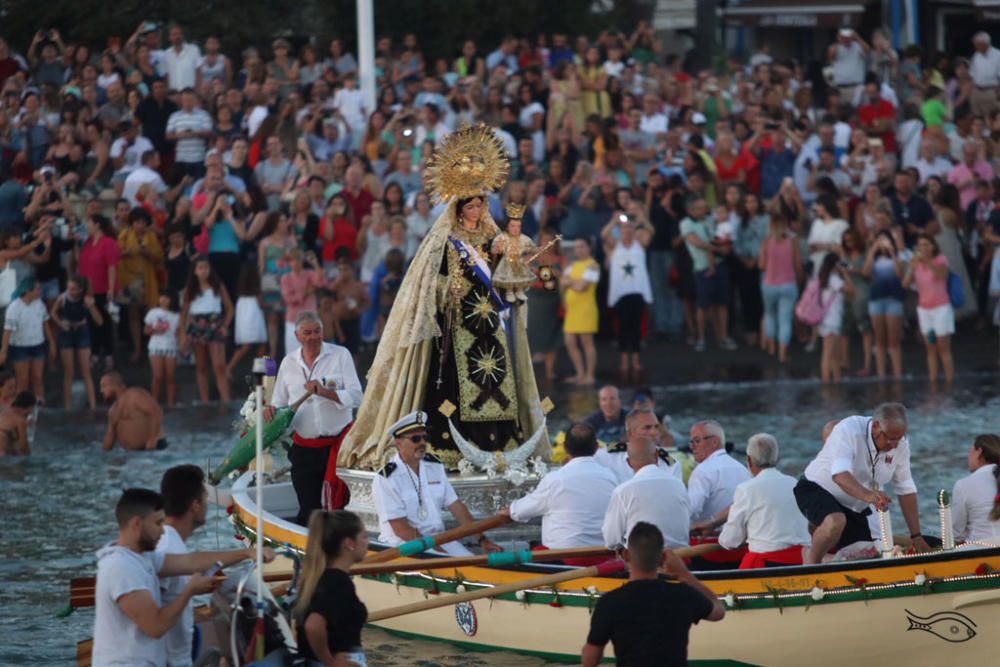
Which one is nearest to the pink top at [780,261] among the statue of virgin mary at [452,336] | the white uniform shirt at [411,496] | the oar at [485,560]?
the statue of virgin mary at [452,336]

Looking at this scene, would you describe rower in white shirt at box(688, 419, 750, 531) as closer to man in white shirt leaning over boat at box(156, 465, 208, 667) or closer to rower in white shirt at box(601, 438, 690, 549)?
rower in white shirt at box(601, 438, 690, 549)

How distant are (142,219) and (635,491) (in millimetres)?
13610

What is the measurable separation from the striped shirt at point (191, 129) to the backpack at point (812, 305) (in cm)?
798

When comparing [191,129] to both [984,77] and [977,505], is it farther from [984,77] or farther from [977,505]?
[977,505]

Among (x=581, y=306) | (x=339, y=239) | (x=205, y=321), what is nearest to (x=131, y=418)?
(x=205, y=321)

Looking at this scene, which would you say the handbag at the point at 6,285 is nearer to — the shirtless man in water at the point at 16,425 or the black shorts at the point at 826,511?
the shirtless man in water at the point at 16,425

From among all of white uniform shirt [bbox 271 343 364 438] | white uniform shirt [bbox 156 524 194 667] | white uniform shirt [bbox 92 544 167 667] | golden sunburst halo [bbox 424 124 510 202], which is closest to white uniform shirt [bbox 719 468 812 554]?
white uniform shirt [bbox 271 343 364 438]

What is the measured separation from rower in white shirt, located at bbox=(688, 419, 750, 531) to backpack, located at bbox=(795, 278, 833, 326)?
10741 mm

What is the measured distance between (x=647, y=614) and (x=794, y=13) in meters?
30.0

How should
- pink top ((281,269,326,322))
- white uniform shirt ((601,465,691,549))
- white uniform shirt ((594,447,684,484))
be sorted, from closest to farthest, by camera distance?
white uniform shirt ((601,465,691,549)) → white uniform shirt ((594,447,684,484)) → pink top ((281,269,326,322))

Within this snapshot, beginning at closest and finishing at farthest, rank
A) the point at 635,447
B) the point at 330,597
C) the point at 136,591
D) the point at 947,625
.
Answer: the point at 136,591 < the point at 330,597 < the point at 947,625 < the point at 635,447

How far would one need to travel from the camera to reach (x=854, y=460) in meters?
13.6

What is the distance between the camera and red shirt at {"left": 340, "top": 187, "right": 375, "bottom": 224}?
2598cm

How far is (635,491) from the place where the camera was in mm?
12711
